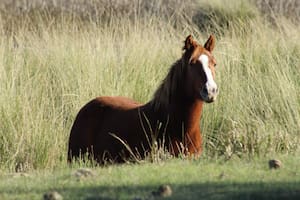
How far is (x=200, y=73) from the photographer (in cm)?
910

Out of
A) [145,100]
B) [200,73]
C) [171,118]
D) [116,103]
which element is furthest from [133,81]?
[200,73]

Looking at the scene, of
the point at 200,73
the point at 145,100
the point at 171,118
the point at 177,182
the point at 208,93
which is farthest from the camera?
the point at 145,100

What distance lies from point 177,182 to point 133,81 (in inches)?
204

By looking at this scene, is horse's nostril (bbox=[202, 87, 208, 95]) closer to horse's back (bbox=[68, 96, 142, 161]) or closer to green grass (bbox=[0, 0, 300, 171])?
green grass (bbox=[0, 0, 300, 171])

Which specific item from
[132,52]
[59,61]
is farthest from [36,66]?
[132,52]

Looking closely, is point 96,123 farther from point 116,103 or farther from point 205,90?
point 205,90

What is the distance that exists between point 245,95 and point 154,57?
68.6 inches

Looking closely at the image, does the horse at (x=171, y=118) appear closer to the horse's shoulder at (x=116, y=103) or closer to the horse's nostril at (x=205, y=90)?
the horse's nostril at (x=205, y=90)

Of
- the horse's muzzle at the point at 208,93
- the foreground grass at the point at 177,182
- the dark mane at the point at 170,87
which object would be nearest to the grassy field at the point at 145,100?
the foreground grass at the point at 177,182

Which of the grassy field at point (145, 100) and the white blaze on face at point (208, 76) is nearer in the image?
the grassy field at point (145, 100)

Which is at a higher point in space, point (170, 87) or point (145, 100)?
point (170, 87)

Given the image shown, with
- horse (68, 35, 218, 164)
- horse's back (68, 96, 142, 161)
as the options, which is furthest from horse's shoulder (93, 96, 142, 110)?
horse (68, 35, 218, 164)

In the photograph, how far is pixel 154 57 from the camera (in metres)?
12.8

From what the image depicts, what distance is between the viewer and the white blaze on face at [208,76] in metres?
8.95
